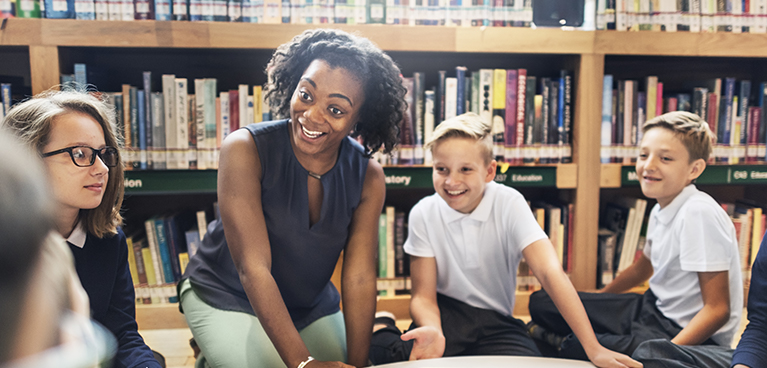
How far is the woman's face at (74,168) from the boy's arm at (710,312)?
62.4 inches

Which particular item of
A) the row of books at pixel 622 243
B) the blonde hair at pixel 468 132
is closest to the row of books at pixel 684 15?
the row of books at pixel 622 243

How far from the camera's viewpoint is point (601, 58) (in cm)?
196

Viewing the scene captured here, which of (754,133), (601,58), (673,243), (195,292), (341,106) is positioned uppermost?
(601,58)

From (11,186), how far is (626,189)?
2.60 meters

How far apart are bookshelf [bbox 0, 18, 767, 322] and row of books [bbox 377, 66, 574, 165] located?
6 centimetres

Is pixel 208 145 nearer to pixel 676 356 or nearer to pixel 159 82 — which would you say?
pixel 159 82

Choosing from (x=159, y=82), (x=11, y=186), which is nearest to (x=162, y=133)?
(x=159, y=82)

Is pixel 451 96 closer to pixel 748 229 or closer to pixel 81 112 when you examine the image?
pixel 81 112

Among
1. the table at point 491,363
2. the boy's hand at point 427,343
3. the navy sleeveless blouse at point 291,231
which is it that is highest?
the navy sleeveless blouse at point 291,231

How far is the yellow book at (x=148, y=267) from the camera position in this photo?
198 cm

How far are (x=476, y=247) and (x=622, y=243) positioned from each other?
0.99 m

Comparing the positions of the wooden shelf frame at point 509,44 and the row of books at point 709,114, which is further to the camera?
the row of books at point 709,114

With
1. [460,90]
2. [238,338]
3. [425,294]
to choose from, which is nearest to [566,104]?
[460,90]

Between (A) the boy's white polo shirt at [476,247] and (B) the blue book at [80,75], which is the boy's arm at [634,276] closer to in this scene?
(A) the boy's white polo shirt at [476,247]
